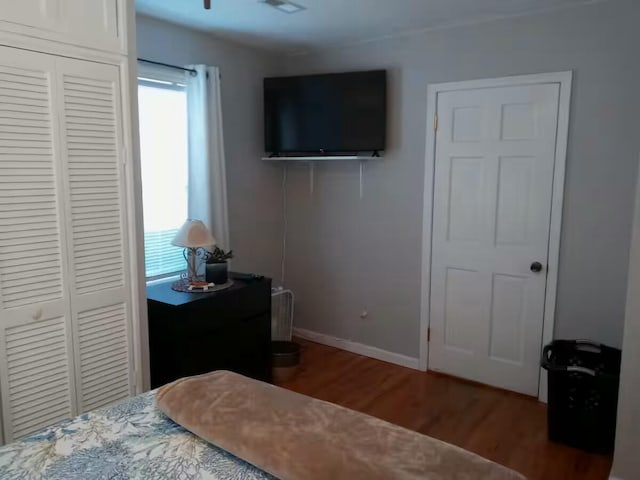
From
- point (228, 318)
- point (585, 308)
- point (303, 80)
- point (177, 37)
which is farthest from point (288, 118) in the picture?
point (585, 308)

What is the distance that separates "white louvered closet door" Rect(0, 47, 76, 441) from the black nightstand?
648 millimetres

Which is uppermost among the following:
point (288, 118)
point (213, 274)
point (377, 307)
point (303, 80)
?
point (303, 80)

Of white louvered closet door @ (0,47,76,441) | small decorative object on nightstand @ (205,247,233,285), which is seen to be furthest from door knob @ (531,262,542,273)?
white louvered closet door @ (0,47,76,441)

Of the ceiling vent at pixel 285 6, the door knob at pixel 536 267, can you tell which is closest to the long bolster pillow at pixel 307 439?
the door knob at pixel 536 267

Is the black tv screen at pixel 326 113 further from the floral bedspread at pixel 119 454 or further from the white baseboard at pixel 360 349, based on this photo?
the floral bedspread at pixel 119 454

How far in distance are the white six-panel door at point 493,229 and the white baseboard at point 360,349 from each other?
0.30 meters

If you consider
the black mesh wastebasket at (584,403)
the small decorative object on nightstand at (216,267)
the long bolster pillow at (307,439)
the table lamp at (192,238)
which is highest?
the table lamp at (192,238)

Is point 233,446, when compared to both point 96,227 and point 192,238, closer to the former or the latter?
point 96,227

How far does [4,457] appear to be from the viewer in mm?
1454

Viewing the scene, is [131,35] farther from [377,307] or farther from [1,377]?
[377,307]

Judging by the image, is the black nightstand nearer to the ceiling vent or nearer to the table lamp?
the table lamp

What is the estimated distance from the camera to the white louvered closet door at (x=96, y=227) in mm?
2109

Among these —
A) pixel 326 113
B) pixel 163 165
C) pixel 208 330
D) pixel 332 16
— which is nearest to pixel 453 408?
pixel 208 330

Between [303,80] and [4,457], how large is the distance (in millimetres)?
3087
